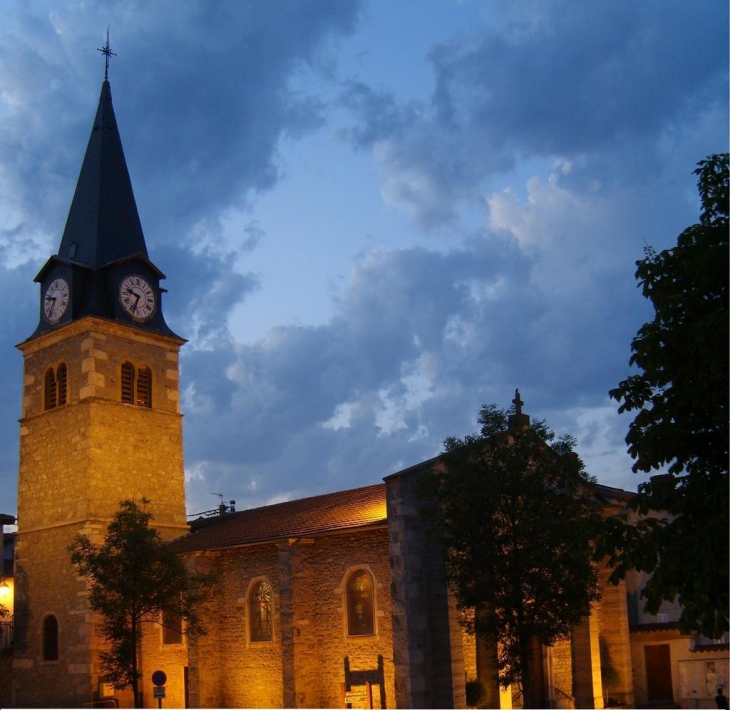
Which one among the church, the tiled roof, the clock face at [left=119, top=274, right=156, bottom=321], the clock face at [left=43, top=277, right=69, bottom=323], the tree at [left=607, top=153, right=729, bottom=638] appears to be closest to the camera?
the tree at [left=607, top=153, right=729, bottom=638]

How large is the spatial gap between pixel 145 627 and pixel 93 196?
752 inches

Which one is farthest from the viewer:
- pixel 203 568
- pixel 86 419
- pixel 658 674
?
pixel 86 419

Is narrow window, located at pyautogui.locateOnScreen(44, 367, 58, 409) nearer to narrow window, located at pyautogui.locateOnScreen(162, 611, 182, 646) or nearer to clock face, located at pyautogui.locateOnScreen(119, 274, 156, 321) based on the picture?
clock face, located at pyautogui.locateOnScreen(119, 274, 156, 321)

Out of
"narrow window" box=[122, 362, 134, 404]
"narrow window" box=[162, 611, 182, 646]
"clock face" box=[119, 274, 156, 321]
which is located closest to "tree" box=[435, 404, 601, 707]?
"narrow window" box=[162, 611, 182, 646]

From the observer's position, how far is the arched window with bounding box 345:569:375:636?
28.8 meters

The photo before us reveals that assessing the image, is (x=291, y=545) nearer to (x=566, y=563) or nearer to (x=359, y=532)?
(x=359, y=532)

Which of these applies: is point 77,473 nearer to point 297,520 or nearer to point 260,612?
point 297,520

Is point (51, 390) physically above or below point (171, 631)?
above

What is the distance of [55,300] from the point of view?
41250 mm

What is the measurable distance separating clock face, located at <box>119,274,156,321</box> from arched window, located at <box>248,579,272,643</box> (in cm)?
1467

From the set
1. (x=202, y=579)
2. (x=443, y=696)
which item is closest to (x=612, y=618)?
(x=443, y=696)

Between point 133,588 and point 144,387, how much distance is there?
454 inches

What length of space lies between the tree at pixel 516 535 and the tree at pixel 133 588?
10493 millimetres

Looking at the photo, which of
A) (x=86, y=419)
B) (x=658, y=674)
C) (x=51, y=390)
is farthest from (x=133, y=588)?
(x=658, y=674)
